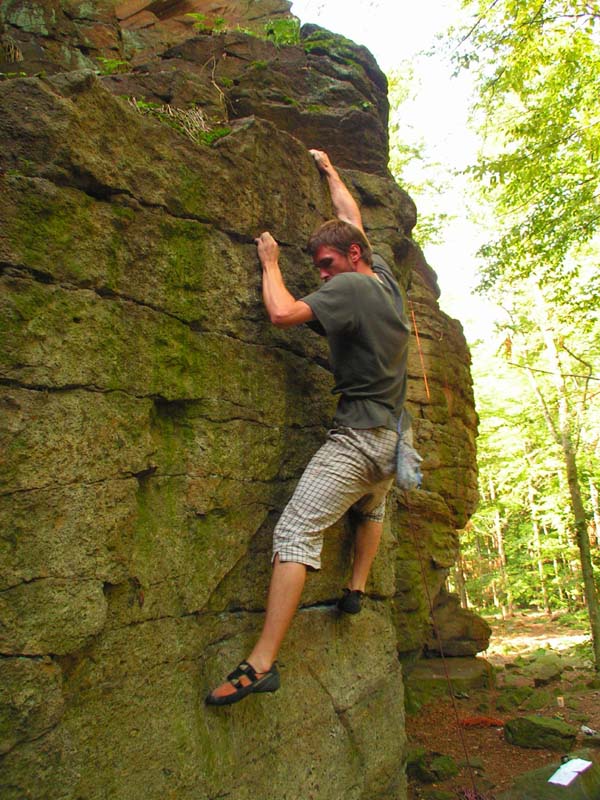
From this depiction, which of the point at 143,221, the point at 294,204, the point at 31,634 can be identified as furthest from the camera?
the point at 294,204

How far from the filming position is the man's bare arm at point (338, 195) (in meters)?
4.56

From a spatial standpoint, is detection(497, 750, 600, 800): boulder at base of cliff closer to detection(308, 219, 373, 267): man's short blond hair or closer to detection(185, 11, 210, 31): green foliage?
detection(308, 219, 373, 267): man's short blond hair

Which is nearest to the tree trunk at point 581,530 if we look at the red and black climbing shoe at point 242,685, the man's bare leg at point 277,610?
the man's bare leg at point 277,610

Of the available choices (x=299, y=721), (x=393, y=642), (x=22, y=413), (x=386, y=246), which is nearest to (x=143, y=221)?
(x=22, y=413)

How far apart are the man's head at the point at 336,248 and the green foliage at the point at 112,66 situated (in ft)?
8.94

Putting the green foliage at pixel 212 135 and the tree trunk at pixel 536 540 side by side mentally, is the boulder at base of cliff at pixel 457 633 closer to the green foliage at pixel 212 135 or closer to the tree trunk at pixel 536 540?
the green foliage at pixel 212 135

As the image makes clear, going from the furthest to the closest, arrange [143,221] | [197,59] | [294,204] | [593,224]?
[593,224], [197,59], [294,204], [143,221]

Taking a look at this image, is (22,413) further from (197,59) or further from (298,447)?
(197,59)

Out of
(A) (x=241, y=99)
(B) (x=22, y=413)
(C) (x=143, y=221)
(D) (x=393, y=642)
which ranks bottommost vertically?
(D) (x=393, y=642)

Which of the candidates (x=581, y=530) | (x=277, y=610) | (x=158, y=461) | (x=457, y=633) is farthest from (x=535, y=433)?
(x=158, y=461)

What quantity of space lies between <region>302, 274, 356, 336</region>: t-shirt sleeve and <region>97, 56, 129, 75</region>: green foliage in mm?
3149

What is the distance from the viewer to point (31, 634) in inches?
98.3

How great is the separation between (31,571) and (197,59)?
5.13m

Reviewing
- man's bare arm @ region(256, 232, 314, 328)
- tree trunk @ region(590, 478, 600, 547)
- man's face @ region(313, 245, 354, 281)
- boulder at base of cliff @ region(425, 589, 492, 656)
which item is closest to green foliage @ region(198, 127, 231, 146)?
man's bare arm @ region(256, 232, 314, 328)
